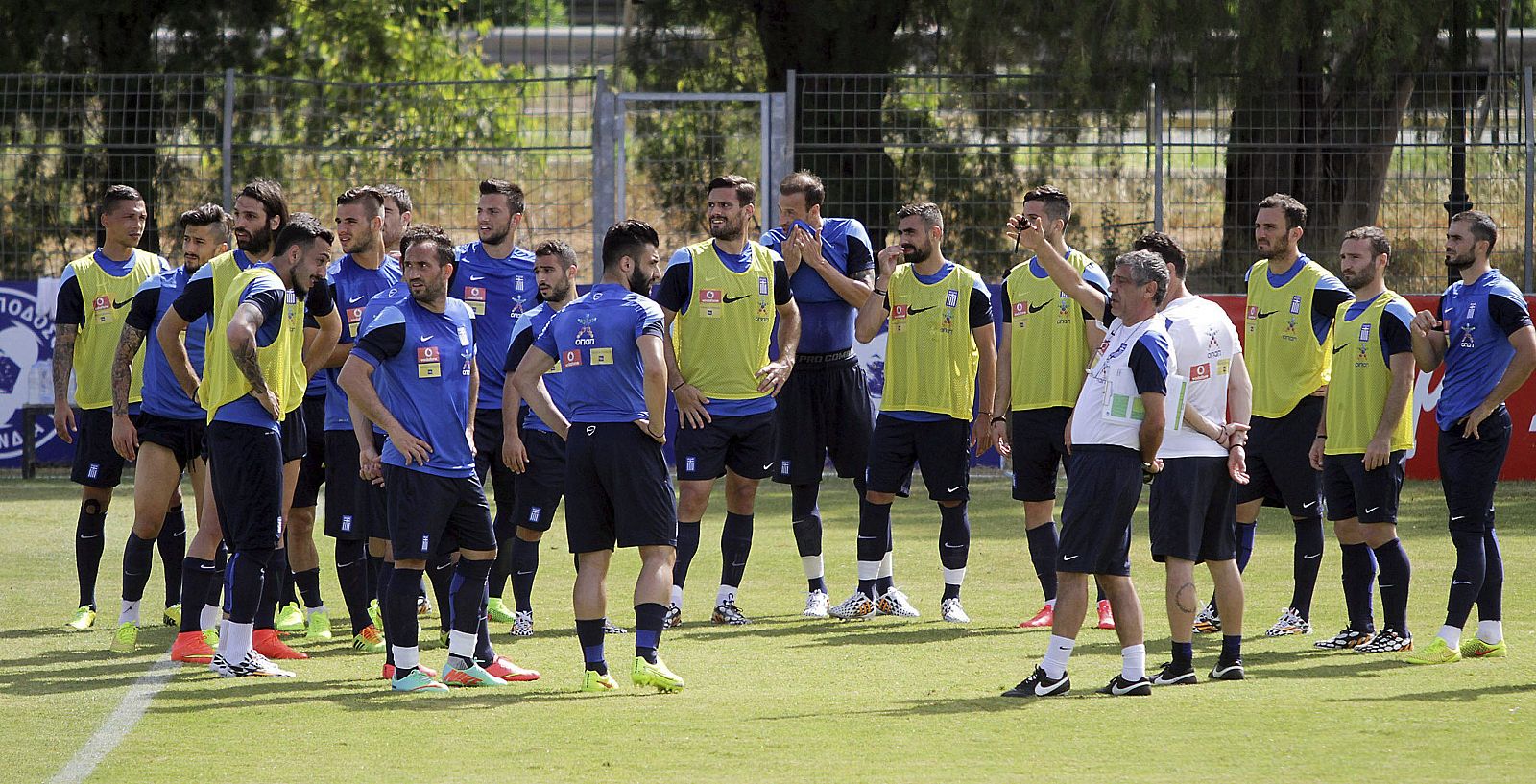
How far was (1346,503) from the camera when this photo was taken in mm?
8914

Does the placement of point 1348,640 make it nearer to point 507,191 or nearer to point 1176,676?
point 1176,676

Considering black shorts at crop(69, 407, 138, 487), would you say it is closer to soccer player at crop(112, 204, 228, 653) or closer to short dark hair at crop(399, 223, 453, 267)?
soccer player at crop(112, 204, 228, 653)

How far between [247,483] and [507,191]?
236cm

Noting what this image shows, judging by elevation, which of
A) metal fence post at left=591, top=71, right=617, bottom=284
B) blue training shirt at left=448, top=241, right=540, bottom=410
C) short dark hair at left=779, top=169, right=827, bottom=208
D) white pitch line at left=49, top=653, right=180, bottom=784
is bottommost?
white pitch line at left=49, top=653, right=180, bottom=784

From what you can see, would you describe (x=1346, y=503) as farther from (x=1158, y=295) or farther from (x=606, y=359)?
(x=606, y=359)

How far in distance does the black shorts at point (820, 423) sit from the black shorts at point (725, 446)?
52 centimetres

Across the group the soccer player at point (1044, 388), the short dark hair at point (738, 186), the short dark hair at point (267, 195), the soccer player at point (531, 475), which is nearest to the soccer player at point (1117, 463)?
the soccer player at point (1044, 388)

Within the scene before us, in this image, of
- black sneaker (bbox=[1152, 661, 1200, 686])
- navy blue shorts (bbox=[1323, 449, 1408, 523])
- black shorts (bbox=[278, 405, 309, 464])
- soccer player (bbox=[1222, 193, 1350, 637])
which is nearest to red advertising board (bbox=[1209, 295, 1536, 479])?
soccer player (bbox=[1222, 193, 1350, 637])

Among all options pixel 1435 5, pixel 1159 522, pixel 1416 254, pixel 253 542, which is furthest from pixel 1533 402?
pixel 253 542

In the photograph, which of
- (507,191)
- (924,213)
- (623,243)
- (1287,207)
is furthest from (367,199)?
(1287,207)

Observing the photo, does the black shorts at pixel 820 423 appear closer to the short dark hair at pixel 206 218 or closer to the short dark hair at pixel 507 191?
the short dark hair at pixel 507 191

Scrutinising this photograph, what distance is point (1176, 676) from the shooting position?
7582 mm

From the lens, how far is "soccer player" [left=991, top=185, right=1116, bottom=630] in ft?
30.9

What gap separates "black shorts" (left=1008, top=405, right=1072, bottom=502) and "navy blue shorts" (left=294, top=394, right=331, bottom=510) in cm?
377
